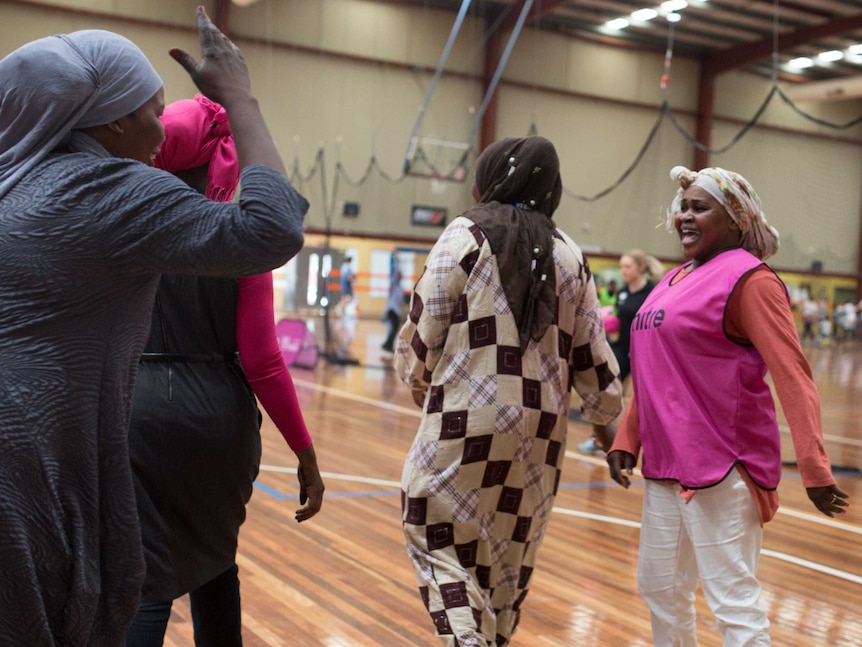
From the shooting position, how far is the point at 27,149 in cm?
122

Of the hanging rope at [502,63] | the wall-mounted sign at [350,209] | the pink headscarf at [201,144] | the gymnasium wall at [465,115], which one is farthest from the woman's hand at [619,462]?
the wall-mounted sign at [350,209]

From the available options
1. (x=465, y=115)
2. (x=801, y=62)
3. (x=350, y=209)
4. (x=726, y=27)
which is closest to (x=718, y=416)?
(x=350, y=209)

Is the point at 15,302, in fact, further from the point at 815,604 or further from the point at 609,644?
the point at 815,604

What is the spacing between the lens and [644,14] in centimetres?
1977

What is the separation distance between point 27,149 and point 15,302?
Answer: 0.19 meters

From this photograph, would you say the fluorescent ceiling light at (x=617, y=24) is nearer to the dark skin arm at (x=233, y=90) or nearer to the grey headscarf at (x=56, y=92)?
the dark skin arm at (x=233, y=90)

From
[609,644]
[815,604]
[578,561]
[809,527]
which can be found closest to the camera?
[609,644]

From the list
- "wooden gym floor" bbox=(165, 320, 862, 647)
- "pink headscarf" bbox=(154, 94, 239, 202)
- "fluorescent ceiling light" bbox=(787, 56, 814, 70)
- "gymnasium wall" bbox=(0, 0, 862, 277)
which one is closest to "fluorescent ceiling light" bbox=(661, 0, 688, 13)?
"gymnasium wall" bbox=(0, 0, 862, 277)

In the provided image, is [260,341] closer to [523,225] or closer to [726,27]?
[523,225]

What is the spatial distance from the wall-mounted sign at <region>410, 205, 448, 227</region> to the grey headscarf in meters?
16.5

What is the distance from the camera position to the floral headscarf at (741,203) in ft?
7.73

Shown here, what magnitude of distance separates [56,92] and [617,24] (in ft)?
67.6

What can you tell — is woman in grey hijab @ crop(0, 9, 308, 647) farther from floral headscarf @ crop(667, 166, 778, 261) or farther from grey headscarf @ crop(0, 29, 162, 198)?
floral headscarf @ crop(667, 166, 778, 261)

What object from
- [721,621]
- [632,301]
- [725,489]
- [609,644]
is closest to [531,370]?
[725,489]
